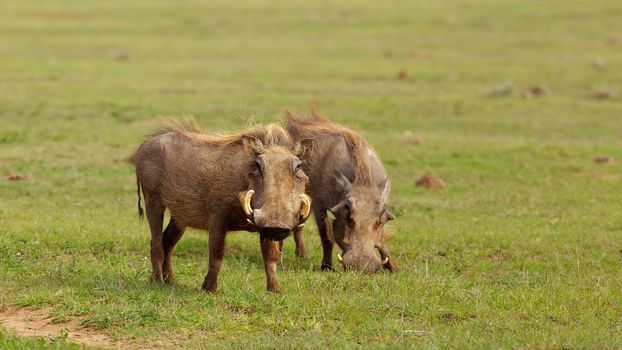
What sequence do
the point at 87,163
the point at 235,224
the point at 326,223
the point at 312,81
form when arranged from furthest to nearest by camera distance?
1. the point at 312,81
2. the point at 87,163
3. the point at 326,223
4. the point at 235,224

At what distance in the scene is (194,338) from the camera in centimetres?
716

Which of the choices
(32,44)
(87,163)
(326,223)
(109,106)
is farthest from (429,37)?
(326,223)

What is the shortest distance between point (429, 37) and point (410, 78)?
11.7 meters

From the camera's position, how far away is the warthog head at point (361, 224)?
9.66 metres

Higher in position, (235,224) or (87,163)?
(235,224)

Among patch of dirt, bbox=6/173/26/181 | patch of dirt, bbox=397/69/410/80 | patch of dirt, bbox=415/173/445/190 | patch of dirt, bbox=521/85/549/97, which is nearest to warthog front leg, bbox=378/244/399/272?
patch of dirt, bbox=415/173/445/190

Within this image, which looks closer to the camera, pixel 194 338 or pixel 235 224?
pixel 194 338

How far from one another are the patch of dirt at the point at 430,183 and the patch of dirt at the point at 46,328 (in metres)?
8.01

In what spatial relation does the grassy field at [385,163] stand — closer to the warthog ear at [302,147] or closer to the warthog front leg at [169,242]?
the warthog front leg at [169,242]

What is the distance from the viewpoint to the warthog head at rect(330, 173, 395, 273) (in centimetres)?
966

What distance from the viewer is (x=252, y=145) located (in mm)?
8352

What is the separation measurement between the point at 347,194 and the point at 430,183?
4.97 m

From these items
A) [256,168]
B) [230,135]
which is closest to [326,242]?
[230,135]

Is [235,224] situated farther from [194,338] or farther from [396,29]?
[396,29]
